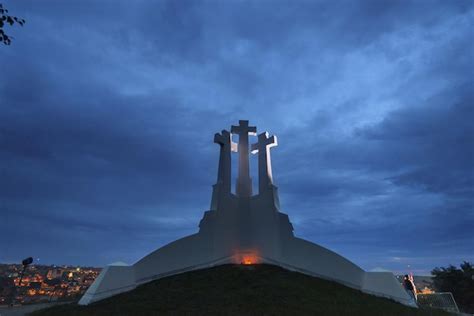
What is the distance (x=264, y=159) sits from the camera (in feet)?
72.4

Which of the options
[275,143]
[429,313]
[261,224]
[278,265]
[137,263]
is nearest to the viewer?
[429,313]

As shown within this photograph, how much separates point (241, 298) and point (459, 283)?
19.5m

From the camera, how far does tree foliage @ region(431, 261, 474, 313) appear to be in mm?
23772

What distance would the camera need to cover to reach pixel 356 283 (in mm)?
18578

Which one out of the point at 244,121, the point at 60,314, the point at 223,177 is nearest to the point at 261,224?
the point at 223,177

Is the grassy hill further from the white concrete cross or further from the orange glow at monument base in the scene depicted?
the white concrete cross

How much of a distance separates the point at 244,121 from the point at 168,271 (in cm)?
1063

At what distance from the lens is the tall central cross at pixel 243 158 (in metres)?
22.2

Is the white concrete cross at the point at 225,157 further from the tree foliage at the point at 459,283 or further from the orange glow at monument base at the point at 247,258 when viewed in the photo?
the tree foliage at the point at 459,283

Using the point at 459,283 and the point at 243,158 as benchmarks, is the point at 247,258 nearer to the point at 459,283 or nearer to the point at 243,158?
the point at 243,158

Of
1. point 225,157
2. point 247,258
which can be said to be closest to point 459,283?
point 247,258

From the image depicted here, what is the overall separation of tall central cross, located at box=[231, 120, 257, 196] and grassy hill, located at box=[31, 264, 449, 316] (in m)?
5.53

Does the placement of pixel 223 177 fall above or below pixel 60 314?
above

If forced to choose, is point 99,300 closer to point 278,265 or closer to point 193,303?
point 193,303
